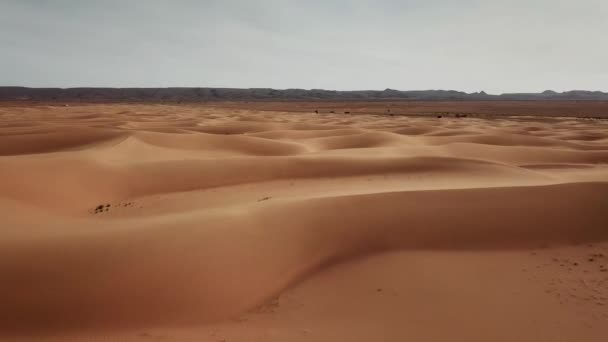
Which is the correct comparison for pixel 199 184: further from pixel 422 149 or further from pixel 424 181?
pixel 422 149

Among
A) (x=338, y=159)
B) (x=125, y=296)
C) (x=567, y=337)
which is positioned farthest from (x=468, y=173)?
(x=125, y=296)

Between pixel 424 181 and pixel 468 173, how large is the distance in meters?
1.48

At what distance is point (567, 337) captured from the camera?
131 inches

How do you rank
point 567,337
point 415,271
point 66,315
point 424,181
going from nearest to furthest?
point 567,337, point 66,315, point 415,271, point 424,181

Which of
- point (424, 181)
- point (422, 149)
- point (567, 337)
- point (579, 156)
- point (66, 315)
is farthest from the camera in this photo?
point (422, 149)

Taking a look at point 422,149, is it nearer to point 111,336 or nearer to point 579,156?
point 579,156

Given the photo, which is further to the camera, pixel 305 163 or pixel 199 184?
pixel 305 163

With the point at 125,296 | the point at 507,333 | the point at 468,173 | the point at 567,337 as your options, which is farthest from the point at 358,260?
the point at 468,173

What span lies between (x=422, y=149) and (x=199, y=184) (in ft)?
27.8

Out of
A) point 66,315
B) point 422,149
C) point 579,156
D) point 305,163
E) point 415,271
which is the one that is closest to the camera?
point 66,315

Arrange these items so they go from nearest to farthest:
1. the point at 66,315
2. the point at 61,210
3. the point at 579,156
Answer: the point at 66,315 → the point at 61,210 → the point at 579,156

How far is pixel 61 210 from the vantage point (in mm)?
6199

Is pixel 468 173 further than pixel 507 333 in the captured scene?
Yes

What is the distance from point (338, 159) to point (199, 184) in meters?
3.93
